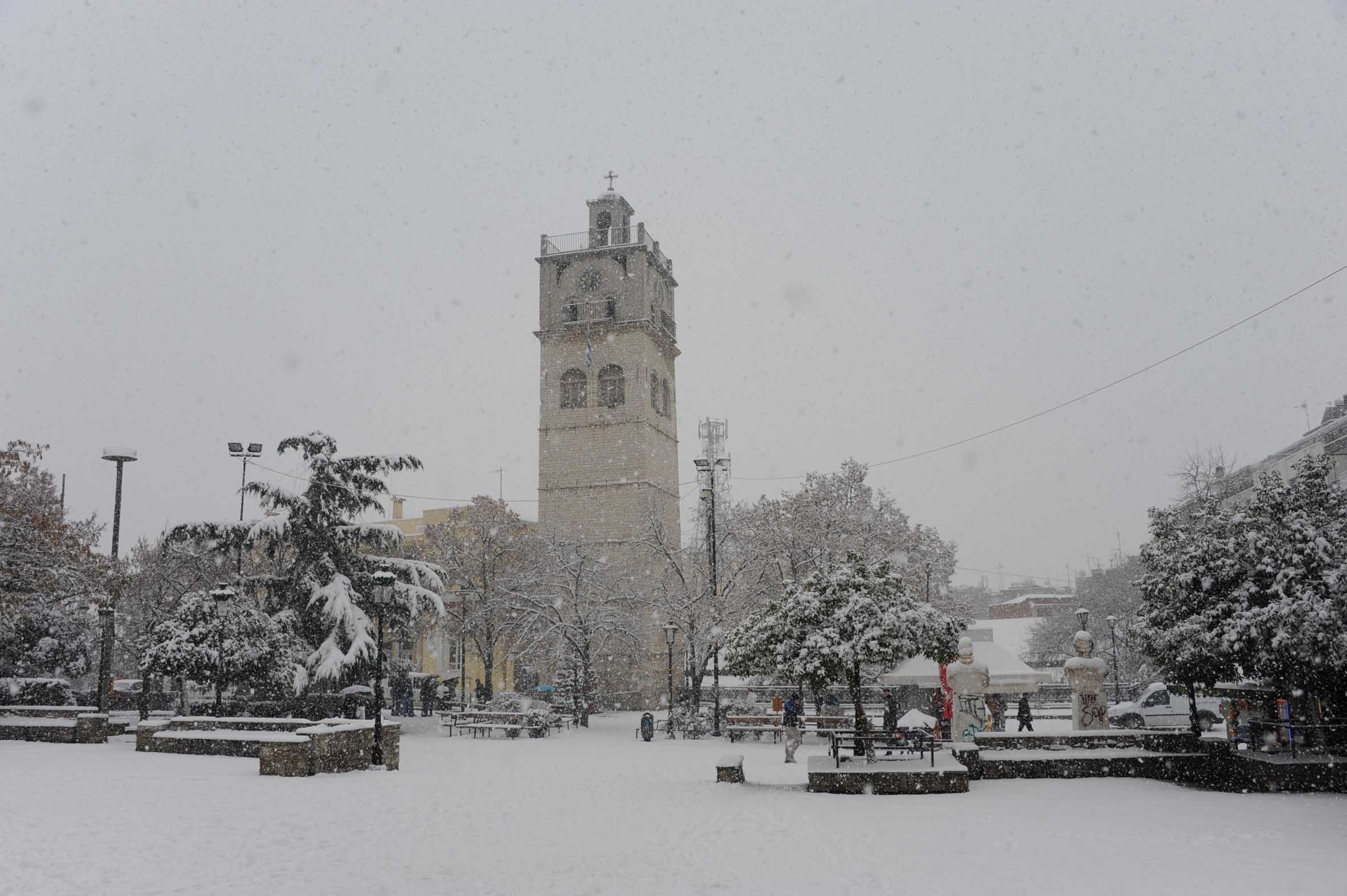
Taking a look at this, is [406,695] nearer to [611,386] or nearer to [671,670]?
[671,670]

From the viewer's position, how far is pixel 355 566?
26.6 m

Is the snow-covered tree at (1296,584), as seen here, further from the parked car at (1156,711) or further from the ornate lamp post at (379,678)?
the ornate lamp post at (379,678)

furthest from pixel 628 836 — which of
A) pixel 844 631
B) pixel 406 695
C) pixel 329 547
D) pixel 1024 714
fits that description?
pixel 406 695

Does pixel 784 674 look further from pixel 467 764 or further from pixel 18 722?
pixel 18 722

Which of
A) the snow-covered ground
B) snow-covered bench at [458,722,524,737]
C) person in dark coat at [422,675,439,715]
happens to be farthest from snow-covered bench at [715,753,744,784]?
person in dark coat at [422,675,439,715]

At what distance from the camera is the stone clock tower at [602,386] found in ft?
149

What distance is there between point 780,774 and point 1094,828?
244 inches

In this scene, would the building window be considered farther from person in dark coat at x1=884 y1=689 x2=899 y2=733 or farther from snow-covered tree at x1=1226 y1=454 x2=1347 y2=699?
snow-covered tree at x1=1226 y1=454 x2=1347 y2=699

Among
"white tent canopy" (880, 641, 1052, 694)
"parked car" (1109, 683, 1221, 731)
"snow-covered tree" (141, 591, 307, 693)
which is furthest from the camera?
"parked car" (1109, 683, 1221, 731)

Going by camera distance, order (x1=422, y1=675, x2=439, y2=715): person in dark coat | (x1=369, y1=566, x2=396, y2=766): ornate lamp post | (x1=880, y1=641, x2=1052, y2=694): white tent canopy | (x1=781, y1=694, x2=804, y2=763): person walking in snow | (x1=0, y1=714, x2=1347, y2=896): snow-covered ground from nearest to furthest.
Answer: (x1=0, y1=714, x2=1347, y2=896): snow-covered ground
(x1=369, y1=566, x2=396, y2=766): ornate lamp post
(x1=781, y1=694, x2=804, y2=763): person walking in snow
(x1=880, y1=641, x2=1052, y2=694): white tent canopy
(x1=422, y1=675, x2=439, y2=715): person in dark coat

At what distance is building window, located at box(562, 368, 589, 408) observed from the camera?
154 feet

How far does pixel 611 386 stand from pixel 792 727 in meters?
28.8

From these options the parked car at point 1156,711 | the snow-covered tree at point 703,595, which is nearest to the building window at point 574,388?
the snow-covered tree at point 703,595

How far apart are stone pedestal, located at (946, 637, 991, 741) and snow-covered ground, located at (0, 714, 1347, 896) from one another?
Result: 2736 millimetres
